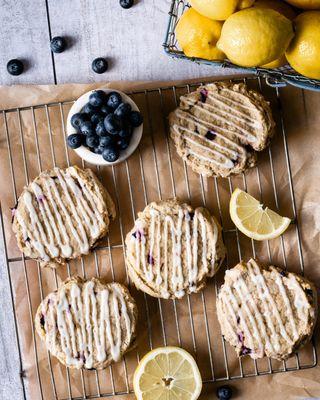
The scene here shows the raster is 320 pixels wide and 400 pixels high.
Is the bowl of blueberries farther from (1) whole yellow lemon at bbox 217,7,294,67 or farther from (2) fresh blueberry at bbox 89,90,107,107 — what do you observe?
(1) whole yellow lemon at bbox 217,7,294,67

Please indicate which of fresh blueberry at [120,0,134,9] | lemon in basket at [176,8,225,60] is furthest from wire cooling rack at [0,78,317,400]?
lemon in basket at [176,8,225,60]

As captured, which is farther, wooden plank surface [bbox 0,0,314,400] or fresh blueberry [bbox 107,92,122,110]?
wooden plank surface [bbox 0,0,314,400]

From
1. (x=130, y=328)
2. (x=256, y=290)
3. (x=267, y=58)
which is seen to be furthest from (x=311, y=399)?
(x=267, y=58)

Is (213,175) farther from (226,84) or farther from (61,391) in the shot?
(61,391)

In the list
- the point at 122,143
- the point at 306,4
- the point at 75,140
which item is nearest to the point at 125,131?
the point at 122,143

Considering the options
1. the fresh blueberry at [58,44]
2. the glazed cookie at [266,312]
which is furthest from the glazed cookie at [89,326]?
the fresh blueberry at [58,44]

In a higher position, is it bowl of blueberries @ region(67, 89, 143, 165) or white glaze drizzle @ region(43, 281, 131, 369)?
bowl of blueberries @ region(67, 89, 143, 165)

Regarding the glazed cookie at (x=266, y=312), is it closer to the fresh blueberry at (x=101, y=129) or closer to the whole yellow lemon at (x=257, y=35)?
the fresh blueberry at (x=101, y=129)
